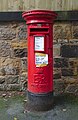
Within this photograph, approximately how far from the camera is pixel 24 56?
586cm

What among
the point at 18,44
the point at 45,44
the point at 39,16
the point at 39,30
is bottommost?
the point at 18,44

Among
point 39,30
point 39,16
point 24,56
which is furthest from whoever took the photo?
point 24,56

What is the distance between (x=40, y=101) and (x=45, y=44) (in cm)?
100

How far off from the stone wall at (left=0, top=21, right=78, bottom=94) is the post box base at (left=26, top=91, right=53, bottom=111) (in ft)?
2.99

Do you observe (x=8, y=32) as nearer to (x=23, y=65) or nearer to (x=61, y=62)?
(x=23, y=65)

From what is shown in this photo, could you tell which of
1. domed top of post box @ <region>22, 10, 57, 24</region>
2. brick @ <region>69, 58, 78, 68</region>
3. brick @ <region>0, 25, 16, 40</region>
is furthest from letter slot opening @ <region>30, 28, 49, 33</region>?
brick @ <region>69, 58, 78, 68</region>

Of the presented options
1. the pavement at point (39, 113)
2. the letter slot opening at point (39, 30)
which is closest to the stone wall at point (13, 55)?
the pavement at point (39, 113)

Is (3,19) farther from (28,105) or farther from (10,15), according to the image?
(28,105)

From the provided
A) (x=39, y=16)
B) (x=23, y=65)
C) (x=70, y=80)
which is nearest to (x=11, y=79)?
(x=23, y=65)

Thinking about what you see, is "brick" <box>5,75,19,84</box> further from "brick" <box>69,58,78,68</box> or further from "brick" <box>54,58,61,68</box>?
"brick" <box>69,58,78,68</box>

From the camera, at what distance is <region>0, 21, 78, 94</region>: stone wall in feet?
18.9

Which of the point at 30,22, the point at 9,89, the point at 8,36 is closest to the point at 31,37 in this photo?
the point at 30,22

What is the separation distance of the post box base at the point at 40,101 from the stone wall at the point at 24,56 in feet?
2.99

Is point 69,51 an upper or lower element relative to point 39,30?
lower
